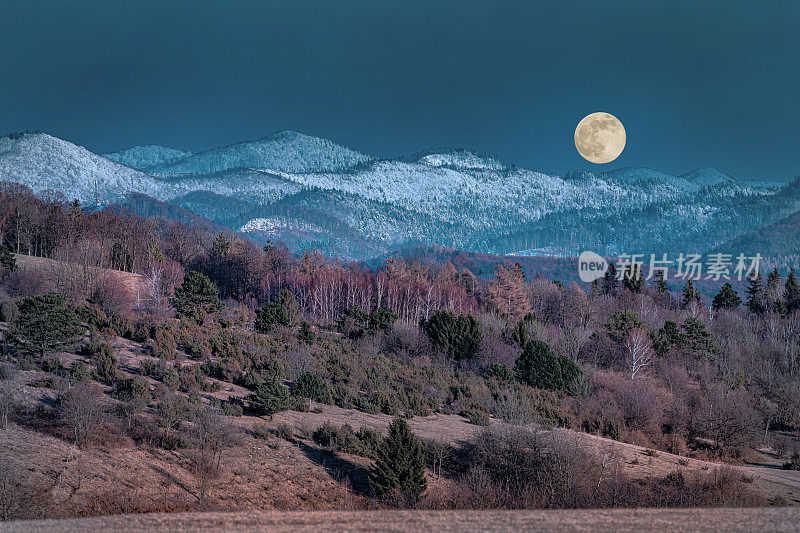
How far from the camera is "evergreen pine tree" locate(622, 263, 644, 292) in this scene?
81.8 m

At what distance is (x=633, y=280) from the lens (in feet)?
271

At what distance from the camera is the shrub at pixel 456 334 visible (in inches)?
1756

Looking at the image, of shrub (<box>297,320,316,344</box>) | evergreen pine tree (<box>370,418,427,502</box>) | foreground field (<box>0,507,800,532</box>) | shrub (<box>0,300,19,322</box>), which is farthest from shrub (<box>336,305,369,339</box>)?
foreground field (<box>0,507,800,532</box>)

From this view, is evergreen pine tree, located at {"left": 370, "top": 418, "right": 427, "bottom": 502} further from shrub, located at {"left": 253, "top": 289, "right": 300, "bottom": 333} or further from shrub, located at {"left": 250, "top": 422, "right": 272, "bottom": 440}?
shrub, located at {"left": 253, "top": 289, "right": 300, "bottom": 333}


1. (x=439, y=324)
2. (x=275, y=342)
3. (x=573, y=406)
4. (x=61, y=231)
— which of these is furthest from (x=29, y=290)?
(x=573, y=406)

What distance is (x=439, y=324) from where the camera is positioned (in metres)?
46.1

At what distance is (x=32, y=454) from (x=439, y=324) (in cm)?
3381

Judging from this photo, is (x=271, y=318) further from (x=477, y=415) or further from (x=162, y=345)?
(x=477, y=415)

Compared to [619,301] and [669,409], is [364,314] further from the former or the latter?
[619,301]

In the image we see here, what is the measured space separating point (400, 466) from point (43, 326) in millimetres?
19647

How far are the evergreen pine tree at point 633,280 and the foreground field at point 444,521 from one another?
72605 mm

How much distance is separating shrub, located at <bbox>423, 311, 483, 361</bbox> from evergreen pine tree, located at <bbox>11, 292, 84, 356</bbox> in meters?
28.5

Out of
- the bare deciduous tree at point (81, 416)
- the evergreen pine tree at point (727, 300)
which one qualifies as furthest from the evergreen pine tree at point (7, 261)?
the evergreen pine tree at point (727, 300)

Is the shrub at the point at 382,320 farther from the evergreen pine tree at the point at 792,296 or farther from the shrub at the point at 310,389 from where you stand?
the evergreen pine tree at the point at 792,296
